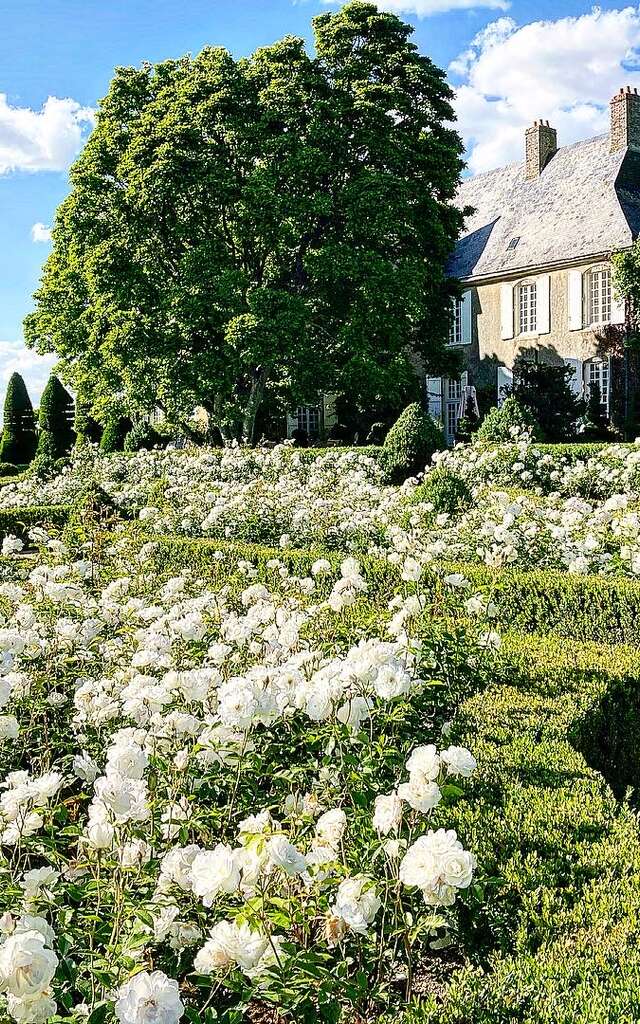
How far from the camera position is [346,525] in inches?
315

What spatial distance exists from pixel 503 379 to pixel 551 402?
496 cm

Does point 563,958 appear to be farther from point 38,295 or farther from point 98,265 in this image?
point 38,295

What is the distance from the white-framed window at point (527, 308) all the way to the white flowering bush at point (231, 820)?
22.6 meters

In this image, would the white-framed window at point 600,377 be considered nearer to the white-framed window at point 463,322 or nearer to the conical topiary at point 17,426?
the white-framed window at point 463,322

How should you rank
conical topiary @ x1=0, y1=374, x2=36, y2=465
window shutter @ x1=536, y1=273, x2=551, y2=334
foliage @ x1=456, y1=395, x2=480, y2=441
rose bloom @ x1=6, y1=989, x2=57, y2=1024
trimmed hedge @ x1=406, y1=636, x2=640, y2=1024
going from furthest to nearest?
1. conical topiary @ x1=0, y1=374, x2=36, y2=465
2. foliage @ x1=456, y1=395, x2=480, y2=441
3. window shutter @ x1=536, y1=273, x2=551, y2=334
4. trimmed hedge @ x1=406, y1=636, x2=640, y2=1024
5. rose bloom @ x1=6, y1=989, x2=57, y2=1024

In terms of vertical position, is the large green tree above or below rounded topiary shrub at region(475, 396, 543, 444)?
above

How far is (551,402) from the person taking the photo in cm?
2122

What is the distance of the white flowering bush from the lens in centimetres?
192

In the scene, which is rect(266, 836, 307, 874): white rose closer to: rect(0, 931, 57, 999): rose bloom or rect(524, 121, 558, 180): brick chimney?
rect(0, 931, 57, 999): rose bloom

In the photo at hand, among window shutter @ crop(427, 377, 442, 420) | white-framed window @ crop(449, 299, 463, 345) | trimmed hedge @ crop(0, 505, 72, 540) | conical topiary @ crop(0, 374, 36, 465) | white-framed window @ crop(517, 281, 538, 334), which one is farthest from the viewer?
conical topiary @ crop(0, 374, 36, 465)

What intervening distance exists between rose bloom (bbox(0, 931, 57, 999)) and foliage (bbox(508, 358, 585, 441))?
1996 centimetres

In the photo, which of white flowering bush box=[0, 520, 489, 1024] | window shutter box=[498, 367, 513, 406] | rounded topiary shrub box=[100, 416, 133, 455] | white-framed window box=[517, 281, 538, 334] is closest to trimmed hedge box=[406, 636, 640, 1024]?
white flowering bush box=[0, 520, 489, 1024]

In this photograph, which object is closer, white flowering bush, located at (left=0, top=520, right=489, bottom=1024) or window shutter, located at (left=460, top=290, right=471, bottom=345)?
white flowering bush, located at (left=0, top=520, right=489, bottom=1024)

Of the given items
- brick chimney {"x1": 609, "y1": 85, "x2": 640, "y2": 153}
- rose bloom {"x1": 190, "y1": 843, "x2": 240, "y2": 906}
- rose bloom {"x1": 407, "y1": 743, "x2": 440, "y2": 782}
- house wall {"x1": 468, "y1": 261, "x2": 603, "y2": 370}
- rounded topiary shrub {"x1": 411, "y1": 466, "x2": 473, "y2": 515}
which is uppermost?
brick chimney {"x1": 609, "y1": 85, "x2": 640, "y2": 153}
